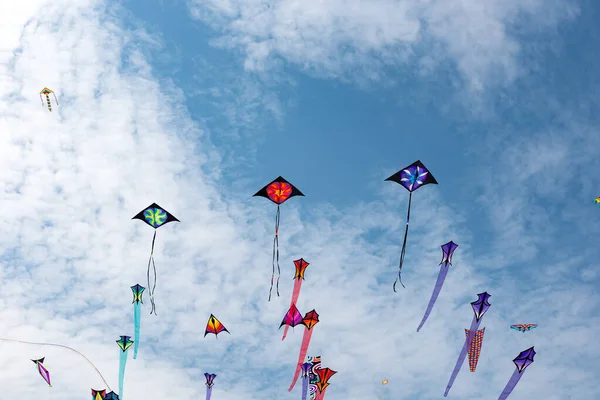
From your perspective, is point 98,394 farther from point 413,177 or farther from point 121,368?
point 413,177

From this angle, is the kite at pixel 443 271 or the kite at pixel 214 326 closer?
the kite at pixel 443 271

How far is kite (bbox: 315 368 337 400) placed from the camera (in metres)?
34.2

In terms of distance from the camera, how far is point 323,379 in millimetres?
34188

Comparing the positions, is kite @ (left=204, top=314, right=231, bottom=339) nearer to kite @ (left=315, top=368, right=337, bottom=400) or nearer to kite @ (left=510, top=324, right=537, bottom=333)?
kite @ (left=315, top=368, right=337, bottom=400)

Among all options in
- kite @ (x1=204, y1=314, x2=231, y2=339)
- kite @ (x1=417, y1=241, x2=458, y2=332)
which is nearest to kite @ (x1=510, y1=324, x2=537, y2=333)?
kite @ (x1=417, y1=241, x2=458, y2=332)

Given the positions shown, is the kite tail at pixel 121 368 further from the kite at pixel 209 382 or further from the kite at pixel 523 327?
the kite at pixel 523 327

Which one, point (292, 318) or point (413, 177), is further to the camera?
point (292, 318)

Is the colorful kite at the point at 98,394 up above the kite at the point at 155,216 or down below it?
below

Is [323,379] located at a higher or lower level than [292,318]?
lower

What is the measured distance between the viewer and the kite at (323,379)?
34.2 meters

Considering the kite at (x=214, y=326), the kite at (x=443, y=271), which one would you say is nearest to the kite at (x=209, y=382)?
the kite at (x=214, y=326)

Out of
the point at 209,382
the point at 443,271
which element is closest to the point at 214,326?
the point at 209,382

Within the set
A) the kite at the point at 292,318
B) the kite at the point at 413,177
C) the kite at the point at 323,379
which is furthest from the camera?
the kite at the point at 323,379

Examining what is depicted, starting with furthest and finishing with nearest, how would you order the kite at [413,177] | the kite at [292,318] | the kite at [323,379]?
1. the kite at [323,379]
2. the kite at [292,318]
3. the kite at [413,177]
